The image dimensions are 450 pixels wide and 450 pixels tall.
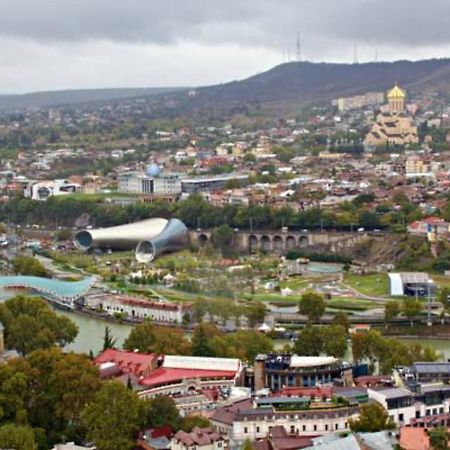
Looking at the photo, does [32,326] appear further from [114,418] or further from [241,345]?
[114,418]

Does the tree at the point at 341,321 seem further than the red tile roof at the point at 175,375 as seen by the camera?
Yes

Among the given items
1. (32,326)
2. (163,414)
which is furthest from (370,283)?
(163,414)

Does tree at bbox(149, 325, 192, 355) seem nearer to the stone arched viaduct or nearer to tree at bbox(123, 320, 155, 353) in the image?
tree at bbox(123, 320, 155, 353)

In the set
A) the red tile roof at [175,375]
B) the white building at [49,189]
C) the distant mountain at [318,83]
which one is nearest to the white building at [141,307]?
the red tile roof at [175,375]

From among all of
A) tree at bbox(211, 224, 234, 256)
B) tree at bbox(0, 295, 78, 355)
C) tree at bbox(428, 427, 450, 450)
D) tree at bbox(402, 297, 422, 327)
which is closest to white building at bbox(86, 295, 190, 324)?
tree at bbox(0, 295, 78, 355)

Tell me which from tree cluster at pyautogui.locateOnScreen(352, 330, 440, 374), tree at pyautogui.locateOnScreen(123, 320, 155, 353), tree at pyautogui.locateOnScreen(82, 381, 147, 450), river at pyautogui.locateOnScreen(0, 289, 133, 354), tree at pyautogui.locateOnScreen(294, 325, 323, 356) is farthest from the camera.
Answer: river at pyautogui.locateOnScreen(0, 289, 133, 354)

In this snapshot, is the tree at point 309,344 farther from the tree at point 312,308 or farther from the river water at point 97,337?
the tree at point 312,308
